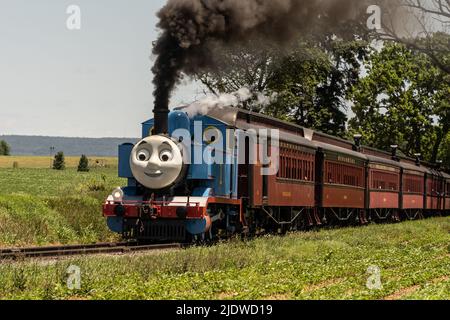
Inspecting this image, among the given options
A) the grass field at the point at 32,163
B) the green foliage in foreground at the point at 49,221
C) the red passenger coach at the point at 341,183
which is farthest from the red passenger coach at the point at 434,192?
the grass field at the point at 32,163

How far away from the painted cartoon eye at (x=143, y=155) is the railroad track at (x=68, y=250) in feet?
6.88

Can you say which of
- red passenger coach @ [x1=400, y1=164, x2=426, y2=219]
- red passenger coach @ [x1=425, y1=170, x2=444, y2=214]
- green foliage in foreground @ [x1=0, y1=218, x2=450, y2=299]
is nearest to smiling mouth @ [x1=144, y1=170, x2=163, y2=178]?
green foliage in foreground @ [x1=0, y1=218, x2=450, y2=299]

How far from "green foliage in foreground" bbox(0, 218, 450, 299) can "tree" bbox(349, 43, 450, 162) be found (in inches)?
1657

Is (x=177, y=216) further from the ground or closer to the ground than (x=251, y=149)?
closer to the ground

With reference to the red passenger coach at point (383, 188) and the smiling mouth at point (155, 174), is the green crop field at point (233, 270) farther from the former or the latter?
the red passenger coach at point (383, 188)

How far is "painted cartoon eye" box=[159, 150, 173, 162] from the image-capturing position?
57.6 feet

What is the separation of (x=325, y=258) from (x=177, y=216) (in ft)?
12.4

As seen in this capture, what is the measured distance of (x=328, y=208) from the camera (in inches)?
1153

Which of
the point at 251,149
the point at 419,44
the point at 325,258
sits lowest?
the point at 325,258

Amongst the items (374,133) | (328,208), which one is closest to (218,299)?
(328,208)

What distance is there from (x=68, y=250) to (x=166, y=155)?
323 centimetres

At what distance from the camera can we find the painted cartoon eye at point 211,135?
60.8 ft
